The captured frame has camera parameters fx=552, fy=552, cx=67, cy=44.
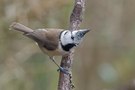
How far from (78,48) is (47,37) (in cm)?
185

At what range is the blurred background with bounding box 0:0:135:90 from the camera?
17.4ft

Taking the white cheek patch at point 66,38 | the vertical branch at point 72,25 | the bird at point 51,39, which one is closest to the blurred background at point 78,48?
the bird at point 51,39

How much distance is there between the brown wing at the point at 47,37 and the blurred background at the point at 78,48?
60cm

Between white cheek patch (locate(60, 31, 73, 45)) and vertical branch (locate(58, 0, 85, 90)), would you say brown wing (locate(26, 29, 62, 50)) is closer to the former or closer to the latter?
white cheek patch (locate(60, 31, 73, 45))

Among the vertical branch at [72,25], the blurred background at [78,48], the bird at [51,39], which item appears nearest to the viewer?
the vertical branch at [72,25]

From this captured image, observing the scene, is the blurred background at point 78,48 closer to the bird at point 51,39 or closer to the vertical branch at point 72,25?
the bird at point 51,39

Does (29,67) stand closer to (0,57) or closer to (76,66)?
(0,57)

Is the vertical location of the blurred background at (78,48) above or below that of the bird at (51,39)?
below

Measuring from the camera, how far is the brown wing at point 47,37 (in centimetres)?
461

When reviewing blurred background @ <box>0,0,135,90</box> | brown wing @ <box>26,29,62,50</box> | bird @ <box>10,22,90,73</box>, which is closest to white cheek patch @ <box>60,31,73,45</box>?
bird @ <box>10,22,90,73</box>

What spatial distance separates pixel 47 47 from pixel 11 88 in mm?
1060

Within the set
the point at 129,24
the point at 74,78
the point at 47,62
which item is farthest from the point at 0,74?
the point at 129,24

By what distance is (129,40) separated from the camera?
22.2 ft

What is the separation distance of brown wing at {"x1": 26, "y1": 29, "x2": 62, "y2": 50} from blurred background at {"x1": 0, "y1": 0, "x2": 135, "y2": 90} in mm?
598
